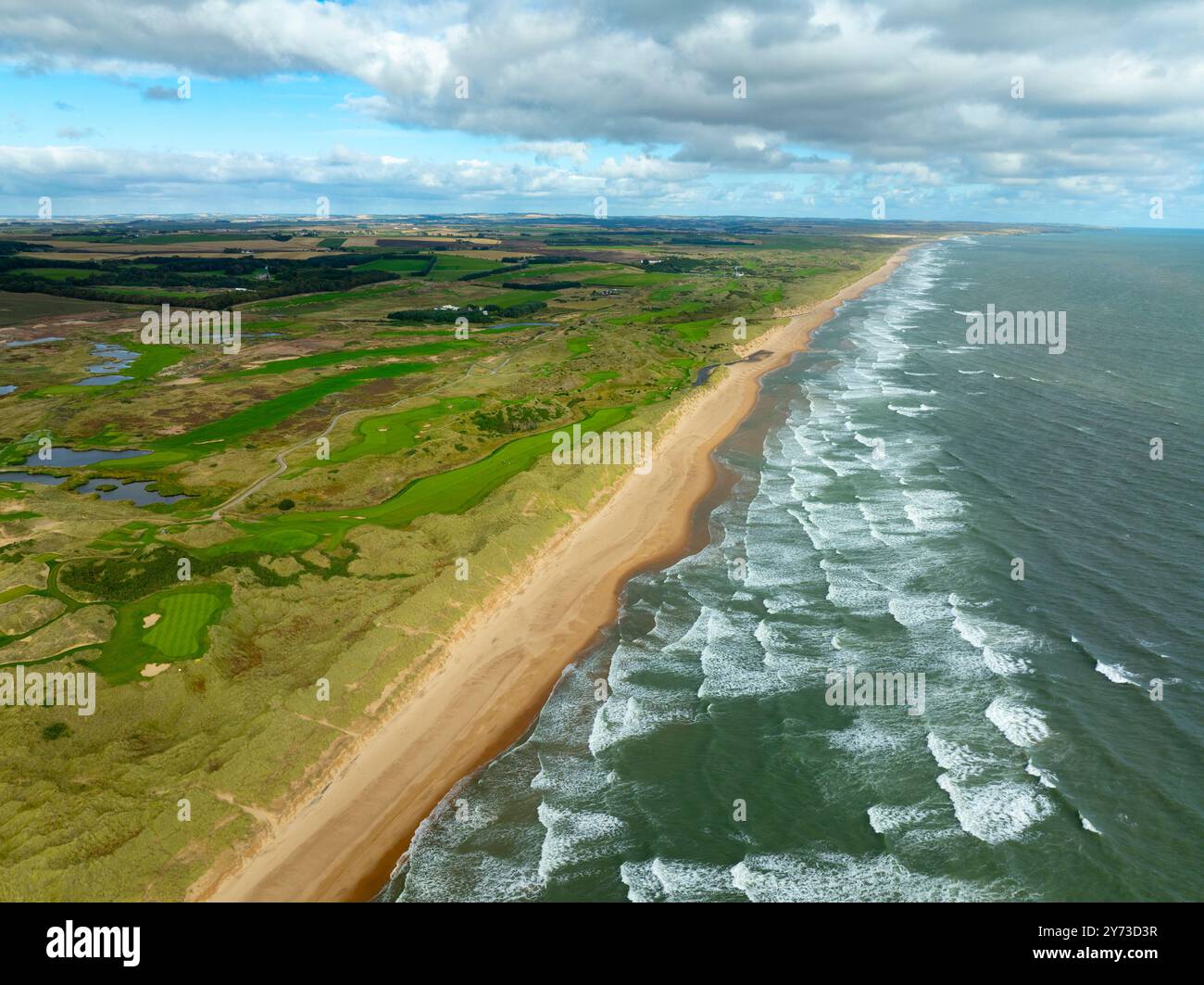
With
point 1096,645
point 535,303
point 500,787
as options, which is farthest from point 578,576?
point 535,303

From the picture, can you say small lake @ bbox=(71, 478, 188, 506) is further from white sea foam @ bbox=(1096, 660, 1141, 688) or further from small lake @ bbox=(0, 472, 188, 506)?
white sea foam @ bbox=(1096, 660, 1141, 688)

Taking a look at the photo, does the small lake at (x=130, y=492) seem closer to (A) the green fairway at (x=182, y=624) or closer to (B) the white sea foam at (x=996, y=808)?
(A) the green fairway at (x=182, y=624)

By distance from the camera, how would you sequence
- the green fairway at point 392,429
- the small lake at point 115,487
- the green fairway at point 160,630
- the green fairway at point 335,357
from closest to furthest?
the green fairway at point 160,630 → the small lake at point 115,487 → the green fairway at point 392,429 → the green fairway at point 335,357

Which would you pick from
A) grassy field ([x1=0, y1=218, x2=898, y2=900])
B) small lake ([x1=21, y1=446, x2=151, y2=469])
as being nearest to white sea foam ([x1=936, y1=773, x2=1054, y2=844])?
grassy field ([x1=0, y1=218, x2=898, y2=900])

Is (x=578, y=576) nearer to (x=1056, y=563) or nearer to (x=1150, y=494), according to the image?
(x=1056, y=563)

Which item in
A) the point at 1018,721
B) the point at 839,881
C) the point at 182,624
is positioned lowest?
the point at 839,881

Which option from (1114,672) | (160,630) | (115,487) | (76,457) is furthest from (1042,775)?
(76,457)

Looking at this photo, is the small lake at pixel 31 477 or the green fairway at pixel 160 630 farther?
the small lake at pixel 31 477

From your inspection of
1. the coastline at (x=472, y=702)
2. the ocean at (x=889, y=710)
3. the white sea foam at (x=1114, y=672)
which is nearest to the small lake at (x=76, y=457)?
the coastline at (x=472, y=702)

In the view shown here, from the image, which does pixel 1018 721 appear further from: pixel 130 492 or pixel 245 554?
pixel 130 492
